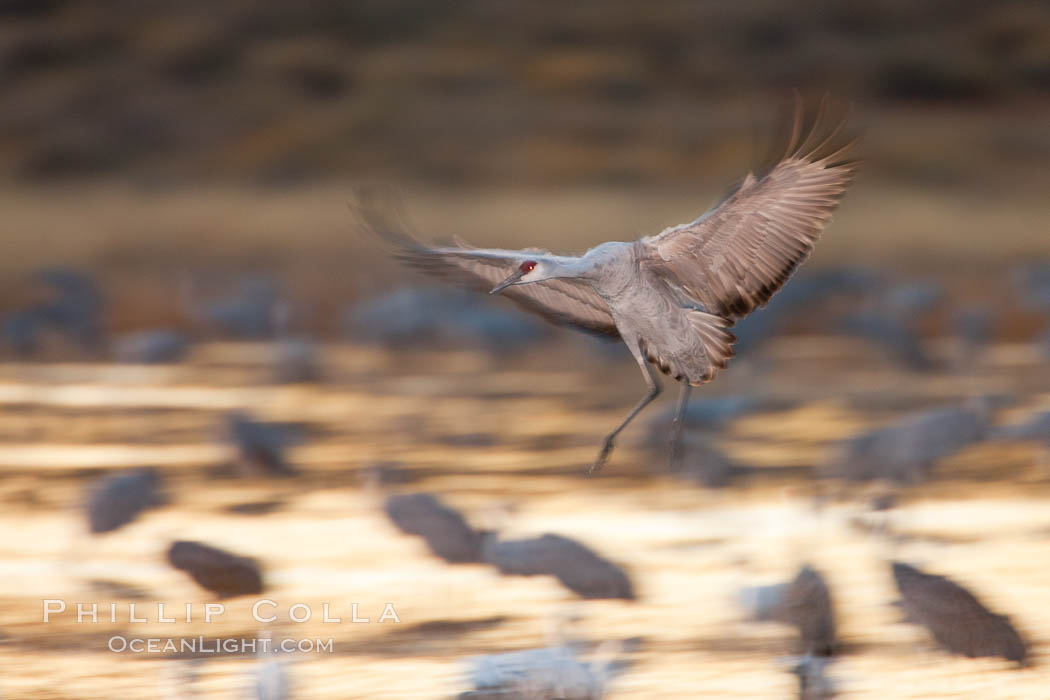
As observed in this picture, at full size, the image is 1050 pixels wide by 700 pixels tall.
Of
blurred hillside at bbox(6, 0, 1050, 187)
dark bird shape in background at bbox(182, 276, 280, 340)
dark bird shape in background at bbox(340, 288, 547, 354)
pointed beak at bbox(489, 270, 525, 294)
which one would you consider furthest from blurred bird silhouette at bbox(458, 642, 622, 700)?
blurred hillside at bbox(6, 0, 1050, 187)

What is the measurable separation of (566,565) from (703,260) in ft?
4.43

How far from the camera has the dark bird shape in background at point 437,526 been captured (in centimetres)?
797

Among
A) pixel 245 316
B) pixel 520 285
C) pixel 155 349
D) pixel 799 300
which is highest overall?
pixel 245 316

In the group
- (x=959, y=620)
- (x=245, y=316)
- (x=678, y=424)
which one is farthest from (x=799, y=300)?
(x=959, y=620)

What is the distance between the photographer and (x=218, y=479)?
11188 mm

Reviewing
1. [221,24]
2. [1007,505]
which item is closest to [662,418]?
[1007,505]

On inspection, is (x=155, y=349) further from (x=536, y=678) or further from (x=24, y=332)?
(x=536, y=678)

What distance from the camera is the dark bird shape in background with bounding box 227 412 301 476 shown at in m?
11.0

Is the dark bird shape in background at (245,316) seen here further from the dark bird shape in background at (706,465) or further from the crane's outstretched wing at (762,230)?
the crane's outstretched wing at (762,230)

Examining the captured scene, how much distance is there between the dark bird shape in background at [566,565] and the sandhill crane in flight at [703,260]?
444mm

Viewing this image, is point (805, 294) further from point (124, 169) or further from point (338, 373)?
point (124, 169)

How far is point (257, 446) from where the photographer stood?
11.1 m

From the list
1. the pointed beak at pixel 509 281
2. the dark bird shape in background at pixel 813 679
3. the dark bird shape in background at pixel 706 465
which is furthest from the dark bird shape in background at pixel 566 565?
the dark bird shape in background at pixel 706 465

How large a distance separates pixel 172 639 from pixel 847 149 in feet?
10.9
